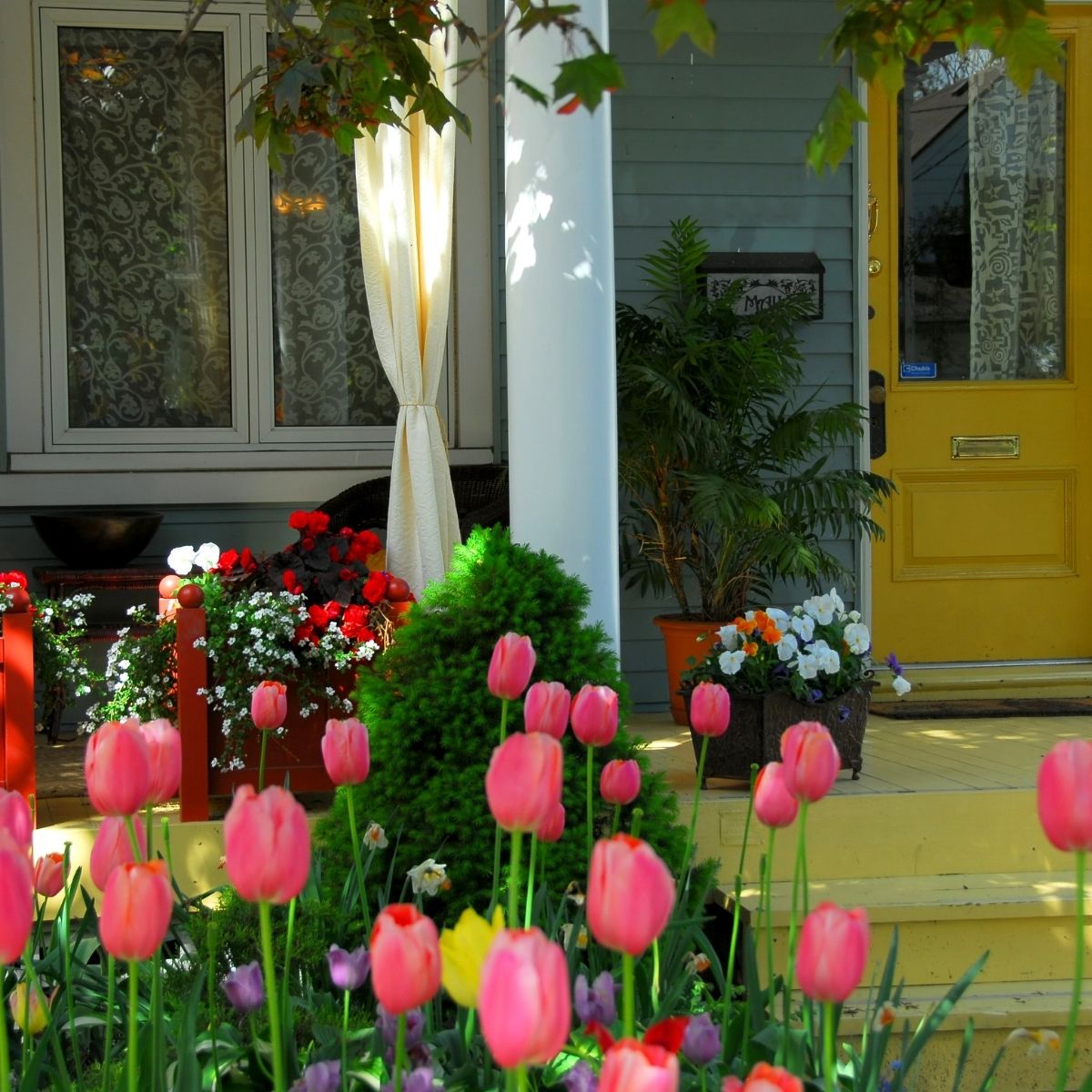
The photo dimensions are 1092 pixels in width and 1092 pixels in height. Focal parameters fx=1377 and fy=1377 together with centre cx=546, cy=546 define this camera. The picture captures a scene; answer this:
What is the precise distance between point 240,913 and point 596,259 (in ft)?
5.89

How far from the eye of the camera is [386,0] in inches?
94.1

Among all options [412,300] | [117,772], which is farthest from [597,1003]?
[412,300]

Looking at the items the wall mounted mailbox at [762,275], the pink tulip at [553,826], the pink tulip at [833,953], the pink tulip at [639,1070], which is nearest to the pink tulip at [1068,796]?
the pink tulip at [833,953]

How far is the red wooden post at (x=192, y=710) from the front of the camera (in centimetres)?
352

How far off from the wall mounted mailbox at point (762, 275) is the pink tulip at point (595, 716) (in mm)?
3921

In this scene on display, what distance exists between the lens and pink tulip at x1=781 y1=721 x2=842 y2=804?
129 centimetres

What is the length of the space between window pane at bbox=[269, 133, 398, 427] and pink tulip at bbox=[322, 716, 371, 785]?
12.7 feet

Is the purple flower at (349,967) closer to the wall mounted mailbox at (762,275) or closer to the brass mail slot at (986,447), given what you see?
the wall mounted mailbox at (762,275)

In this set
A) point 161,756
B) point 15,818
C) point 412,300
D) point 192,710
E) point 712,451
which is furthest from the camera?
point 712,451

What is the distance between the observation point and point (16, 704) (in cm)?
335

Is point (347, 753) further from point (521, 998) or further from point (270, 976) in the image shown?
point (521, 998)

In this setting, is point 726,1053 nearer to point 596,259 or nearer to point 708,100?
point 596,259

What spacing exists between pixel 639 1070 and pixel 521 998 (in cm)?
8

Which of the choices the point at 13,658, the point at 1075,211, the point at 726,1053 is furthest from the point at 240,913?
the point at 1075,211
